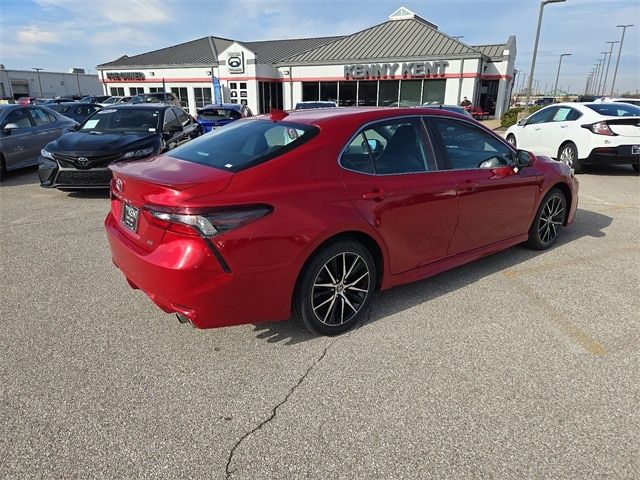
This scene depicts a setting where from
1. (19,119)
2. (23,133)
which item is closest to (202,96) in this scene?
(19,119)

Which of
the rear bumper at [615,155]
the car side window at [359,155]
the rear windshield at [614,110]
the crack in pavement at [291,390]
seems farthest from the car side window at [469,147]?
the rear windshield at [614,110]

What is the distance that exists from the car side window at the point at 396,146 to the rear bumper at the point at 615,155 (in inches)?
316

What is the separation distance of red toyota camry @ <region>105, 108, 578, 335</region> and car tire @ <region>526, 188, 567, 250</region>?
0.85 metres

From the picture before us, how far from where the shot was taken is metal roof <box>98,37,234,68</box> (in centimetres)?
3972

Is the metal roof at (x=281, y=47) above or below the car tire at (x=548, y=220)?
above

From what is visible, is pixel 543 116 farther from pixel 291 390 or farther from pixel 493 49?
pixel 493 49

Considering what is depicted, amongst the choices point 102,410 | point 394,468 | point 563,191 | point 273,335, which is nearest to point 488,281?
point 563,191

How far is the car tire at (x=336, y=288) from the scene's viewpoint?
122 inches

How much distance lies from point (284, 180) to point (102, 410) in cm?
171

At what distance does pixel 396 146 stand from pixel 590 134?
8.35 metres

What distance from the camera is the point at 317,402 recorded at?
2.65 metres

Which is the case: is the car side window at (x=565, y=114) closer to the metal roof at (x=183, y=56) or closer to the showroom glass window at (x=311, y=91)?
the showroom glass window at (x=311, y=91)

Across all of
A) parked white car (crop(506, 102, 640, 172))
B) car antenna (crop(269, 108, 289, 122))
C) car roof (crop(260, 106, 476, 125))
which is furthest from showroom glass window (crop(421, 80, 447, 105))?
car antenna (crop(269, 108, 289, 122))

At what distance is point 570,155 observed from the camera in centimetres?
1042
